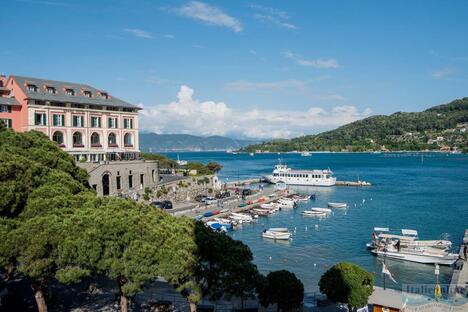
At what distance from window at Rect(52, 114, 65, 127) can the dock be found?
39.9 metres

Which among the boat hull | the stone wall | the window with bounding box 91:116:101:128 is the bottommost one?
the boat hull

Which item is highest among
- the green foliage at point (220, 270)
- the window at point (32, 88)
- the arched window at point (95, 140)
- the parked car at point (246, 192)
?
the window at point (32, 88)

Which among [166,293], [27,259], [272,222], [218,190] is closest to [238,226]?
[272,222]

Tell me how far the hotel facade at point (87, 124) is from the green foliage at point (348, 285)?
3083 cm

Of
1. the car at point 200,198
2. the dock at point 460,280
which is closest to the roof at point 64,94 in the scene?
the car at point 200,198

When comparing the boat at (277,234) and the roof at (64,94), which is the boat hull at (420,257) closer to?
the boat at (277,234)

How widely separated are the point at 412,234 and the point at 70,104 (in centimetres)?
3976

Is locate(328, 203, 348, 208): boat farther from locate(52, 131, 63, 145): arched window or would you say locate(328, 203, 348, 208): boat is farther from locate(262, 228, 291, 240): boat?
locate(52, 131, 63, 145): arched window

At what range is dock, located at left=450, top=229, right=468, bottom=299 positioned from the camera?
2450 centimetres

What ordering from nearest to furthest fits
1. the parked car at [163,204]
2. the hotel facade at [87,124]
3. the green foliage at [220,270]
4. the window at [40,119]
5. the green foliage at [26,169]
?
the green foliage at [220,270], the green foliage at [26,169], the hotel facade at [87,124], the window at [40,119], the parked car at [163,204]

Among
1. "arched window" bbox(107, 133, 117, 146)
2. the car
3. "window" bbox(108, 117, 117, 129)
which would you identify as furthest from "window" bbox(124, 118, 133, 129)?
the car

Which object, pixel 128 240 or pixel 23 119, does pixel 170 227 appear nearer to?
pixel 128 240

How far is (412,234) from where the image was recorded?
1793 inches

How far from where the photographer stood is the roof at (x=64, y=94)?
45.1m
